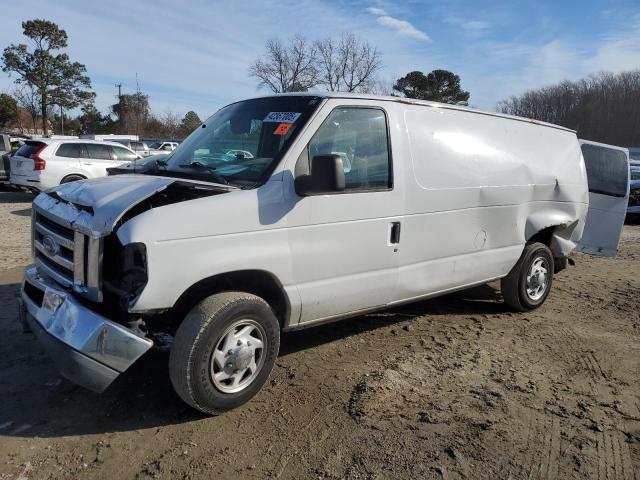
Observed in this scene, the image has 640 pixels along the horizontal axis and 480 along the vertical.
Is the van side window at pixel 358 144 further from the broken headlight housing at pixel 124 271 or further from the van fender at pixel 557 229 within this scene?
the van fender at pixel 557 229

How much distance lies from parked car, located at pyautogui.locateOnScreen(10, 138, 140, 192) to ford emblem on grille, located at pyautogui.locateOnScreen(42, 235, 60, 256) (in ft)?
34.8

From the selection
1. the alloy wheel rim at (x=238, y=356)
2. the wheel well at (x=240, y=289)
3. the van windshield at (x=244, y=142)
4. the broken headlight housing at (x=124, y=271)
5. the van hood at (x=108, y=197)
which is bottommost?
the alloy wheel rim at (x=238, y=356)

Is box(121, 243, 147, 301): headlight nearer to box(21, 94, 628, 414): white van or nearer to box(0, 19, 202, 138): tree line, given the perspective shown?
box(21, 94, 628, 414): white van

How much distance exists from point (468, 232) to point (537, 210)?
123cm

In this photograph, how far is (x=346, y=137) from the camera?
385 centimetres

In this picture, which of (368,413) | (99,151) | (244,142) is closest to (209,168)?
(244,142)

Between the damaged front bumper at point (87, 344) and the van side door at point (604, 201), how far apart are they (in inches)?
228

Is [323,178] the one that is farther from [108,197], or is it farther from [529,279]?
[529,279]

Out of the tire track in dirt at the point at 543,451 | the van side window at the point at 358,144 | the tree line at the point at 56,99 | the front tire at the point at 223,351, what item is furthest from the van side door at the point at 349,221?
the tree line at the point at 56,99

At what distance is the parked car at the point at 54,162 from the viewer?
12.9 metres

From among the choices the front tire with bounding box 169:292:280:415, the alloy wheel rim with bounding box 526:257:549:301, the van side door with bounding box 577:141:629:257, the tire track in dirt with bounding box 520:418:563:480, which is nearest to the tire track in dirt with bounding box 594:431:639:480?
the tire track in dirt with bounding box 520:418:563:480

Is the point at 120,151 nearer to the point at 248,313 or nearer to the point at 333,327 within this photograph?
the point at 333,327

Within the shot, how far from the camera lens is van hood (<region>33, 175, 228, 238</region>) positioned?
2961 mm

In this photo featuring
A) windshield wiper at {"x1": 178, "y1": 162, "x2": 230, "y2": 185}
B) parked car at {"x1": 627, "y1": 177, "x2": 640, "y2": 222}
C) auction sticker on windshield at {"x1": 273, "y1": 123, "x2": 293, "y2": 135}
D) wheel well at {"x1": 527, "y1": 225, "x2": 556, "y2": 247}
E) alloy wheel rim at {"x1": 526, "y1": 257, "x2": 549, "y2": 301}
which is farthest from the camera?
parked car at {"x1": 627, "y1": 177, "x2": 640, "y2": 222}
